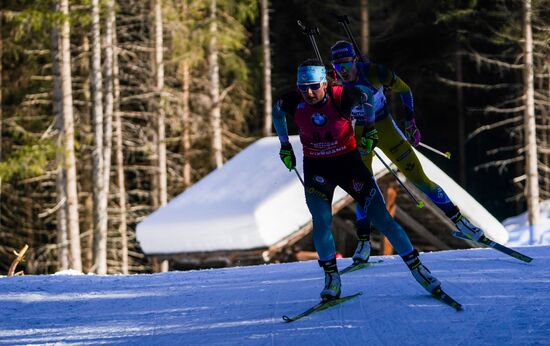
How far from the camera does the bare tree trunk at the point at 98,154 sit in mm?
20297

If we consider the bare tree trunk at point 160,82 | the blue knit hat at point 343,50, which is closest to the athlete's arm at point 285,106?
the blue knit hat at point 343,50

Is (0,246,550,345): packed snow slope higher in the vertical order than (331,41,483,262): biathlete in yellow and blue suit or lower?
lower

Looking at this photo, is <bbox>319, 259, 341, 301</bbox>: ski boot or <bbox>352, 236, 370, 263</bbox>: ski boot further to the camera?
<bbox>352, 236, 370, 263</bbox>: ski boot

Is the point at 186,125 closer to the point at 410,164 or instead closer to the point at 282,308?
the point at 410,164

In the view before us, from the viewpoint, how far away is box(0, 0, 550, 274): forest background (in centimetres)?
2080

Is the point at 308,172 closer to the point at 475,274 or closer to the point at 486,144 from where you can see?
the point at 475,274

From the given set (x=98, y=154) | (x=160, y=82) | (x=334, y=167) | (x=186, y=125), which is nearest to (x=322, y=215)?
(x=334, y=167)

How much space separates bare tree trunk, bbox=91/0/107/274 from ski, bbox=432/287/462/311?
1416 cm

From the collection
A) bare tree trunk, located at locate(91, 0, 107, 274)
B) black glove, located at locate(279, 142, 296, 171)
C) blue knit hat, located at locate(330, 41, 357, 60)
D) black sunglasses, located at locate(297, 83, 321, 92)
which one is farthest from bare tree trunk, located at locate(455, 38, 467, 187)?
black sunglasses, located at locate(297, 83, 321, 92)

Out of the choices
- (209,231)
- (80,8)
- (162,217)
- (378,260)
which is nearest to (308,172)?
(378,260)

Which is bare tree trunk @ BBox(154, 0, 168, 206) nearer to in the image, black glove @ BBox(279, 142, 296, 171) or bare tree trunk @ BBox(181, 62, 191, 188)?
bare tree trunk @ BBox(181, 62, 191, 188)

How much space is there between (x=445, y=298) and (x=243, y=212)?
390 inches

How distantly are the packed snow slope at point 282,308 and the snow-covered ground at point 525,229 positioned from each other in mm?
14373

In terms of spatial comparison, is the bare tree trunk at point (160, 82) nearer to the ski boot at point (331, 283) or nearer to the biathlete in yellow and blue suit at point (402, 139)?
the biathlete in yellow and blue suit at point (402, 139)
